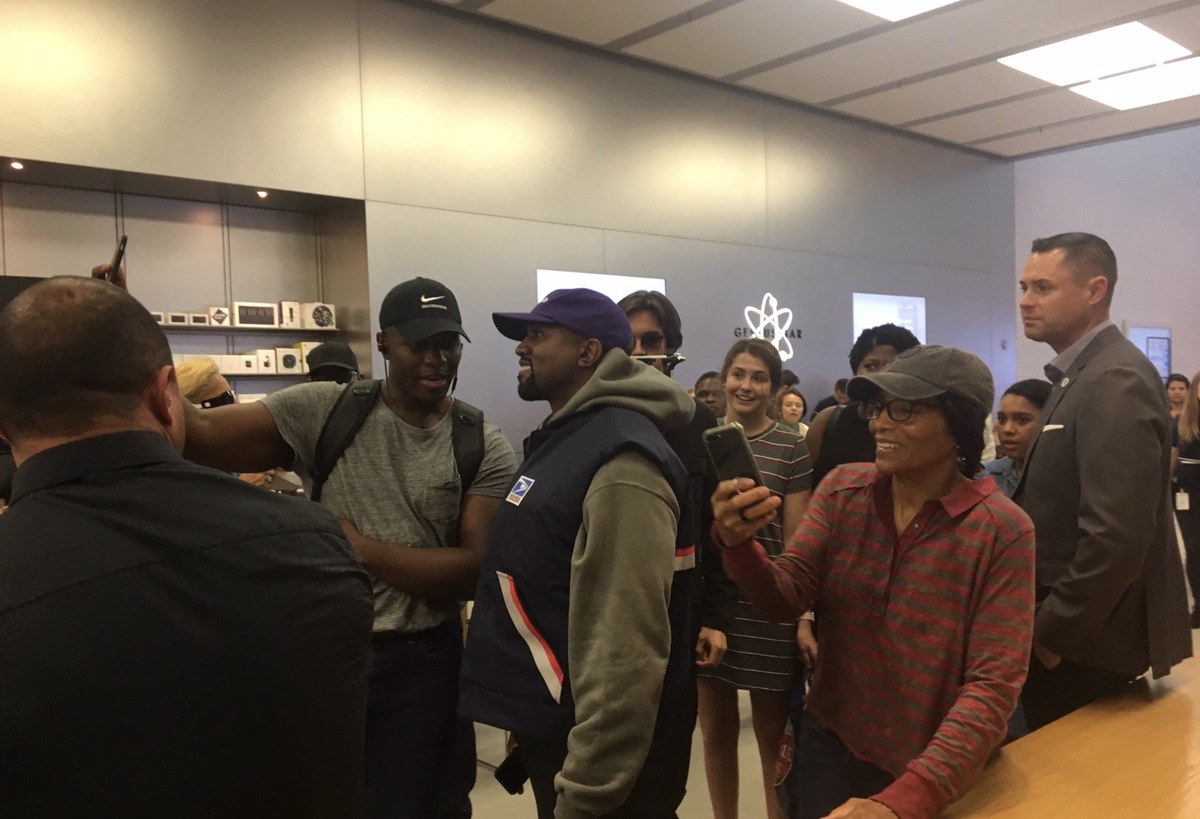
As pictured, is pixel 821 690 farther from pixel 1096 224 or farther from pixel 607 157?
pixel 1096 224

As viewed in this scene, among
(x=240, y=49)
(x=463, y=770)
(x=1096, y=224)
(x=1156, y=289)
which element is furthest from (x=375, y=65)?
(x=1156, y=289)

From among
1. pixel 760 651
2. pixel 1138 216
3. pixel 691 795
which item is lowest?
pixel 691 795

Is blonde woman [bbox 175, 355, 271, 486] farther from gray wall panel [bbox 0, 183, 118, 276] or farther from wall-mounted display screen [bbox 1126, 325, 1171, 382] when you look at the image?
wall-mounted display screen [bbox 1126, 325, 1171, 382]

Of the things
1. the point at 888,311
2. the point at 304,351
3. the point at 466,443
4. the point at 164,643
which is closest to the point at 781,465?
the point at 466,443

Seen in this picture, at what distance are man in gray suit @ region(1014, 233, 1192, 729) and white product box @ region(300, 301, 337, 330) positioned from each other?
13.4 feet

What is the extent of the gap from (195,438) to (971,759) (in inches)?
62.1

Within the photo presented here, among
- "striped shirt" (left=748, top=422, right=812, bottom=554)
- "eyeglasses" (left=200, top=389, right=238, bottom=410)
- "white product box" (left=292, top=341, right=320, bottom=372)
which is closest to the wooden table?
"striped shirt" (left=748, top=422, right=812, bottom=554)

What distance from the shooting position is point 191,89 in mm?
4449

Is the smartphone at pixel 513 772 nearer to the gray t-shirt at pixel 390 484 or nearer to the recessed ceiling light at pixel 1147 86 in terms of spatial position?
the gray t-shirt at pixel 390 484

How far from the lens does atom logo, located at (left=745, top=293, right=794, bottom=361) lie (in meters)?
7.30

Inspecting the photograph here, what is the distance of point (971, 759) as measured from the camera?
1344 millimetres

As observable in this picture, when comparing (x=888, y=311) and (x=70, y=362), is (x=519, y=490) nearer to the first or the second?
(x=70, y=362)

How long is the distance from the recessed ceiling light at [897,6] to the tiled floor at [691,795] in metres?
4.58

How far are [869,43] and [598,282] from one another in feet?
8.61
